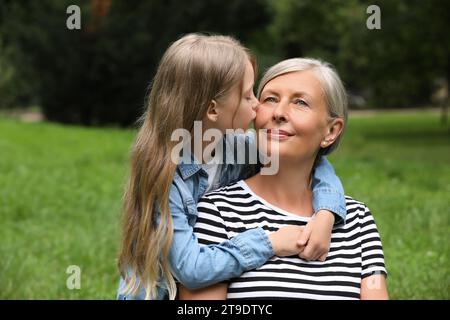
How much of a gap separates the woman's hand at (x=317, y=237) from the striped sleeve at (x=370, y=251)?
0.13 meters

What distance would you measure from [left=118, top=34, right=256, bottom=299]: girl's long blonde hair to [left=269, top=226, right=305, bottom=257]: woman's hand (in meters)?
0.33

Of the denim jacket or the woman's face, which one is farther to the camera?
the woman's face

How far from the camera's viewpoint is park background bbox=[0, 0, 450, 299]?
5254 mm

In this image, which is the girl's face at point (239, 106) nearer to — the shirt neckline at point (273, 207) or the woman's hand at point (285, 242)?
the shirt neckline at point (273, 207)

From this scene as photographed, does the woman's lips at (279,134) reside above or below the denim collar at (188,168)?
above

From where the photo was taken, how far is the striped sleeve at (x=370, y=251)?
2305 mm

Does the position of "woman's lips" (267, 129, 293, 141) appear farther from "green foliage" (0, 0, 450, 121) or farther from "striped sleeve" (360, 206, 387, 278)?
"green foliage" (0, 0, 450, 121)

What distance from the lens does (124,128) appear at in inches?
1017

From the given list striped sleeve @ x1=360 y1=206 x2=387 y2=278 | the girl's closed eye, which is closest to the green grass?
the girl's closed eye

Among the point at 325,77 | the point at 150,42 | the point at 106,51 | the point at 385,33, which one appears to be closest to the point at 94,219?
the point at 325,77

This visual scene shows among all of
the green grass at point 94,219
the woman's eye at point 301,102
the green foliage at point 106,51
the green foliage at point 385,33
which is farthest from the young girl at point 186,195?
the green foliage at point 106,51

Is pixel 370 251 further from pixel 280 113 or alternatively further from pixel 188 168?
pixel 188 168

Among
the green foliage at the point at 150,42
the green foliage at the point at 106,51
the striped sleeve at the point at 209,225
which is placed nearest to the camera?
the striped sleeve at the point at 209,225

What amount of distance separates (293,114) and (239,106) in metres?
0.18
